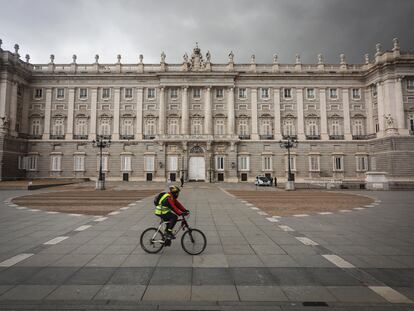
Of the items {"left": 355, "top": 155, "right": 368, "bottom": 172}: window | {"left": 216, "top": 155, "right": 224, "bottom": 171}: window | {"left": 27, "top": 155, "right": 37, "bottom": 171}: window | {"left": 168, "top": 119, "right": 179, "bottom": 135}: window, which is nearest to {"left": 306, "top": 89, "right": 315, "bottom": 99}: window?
{"left": 355, "top": 155, "right": 368, "bottom": 172}: window

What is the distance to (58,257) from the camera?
6527 millimetres

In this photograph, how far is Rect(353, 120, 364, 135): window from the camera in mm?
45500

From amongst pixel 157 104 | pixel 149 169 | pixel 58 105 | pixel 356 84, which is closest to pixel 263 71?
pixel 356 84

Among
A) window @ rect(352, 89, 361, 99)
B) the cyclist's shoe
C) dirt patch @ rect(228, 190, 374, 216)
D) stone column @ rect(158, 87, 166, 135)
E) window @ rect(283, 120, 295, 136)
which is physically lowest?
dirt patch @ rect(228, 190, 374, 216)

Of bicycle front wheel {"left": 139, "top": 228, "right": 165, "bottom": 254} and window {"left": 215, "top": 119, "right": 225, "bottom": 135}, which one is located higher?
window {"left": 215, "top": 119, "right": 225, "bottom": 135}

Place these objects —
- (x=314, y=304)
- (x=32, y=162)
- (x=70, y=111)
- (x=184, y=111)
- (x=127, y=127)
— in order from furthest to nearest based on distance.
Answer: (x=127, y=127)
(x=70, y=111)
(x=184, y=111)
(x=32, y=162)
(x=314, y=304)

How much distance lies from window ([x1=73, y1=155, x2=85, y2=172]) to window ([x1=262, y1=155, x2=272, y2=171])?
2987cm

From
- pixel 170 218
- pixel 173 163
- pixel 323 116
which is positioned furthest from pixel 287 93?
pixel 170 218

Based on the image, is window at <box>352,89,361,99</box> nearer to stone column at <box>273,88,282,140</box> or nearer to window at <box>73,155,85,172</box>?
stone column at <box>273,88,282,140</box>

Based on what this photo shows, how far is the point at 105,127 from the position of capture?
45875 millimetres

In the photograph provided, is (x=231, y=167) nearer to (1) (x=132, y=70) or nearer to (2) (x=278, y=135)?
(2) (x=278, y=135)

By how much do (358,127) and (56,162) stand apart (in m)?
50.8

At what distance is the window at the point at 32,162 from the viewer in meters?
44.5

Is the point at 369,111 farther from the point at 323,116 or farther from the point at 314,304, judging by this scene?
the point at 314,304
